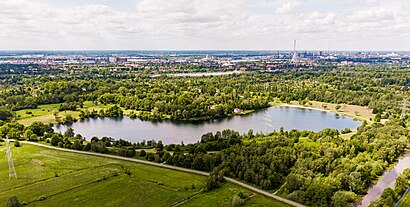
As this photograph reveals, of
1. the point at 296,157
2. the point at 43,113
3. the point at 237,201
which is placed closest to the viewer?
the point at 237,201

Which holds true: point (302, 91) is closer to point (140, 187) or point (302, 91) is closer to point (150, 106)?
point (150, 106)

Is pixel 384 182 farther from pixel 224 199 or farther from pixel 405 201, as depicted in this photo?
pixel 224 199

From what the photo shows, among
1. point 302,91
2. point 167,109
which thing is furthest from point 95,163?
point 302,91

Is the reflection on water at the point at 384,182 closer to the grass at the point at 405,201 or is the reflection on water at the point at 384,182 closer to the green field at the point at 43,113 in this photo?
the grass at the point at 405,201

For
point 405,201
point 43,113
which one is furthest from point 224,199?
point 43,113

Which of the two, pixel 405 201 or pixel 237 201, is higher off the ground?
pixel 237 201

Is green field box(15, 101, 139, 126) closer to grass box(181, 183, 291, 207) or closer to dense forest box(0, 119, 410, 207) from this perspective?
dense forest box(0, 119, 410, 207)

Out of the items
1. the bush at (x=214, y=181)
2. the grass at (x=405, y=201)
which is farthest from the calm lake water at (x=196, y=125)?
the grass at (x=405, y=201)
